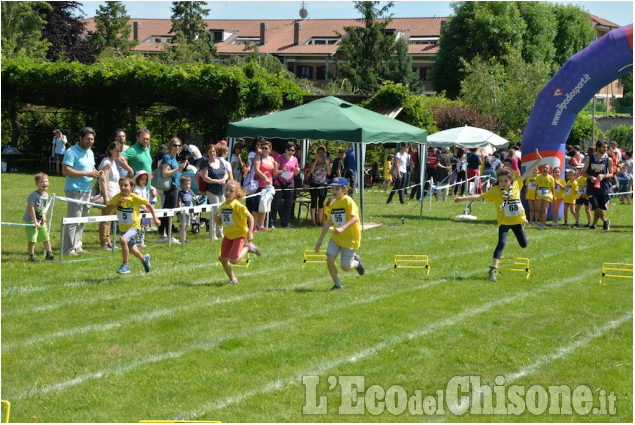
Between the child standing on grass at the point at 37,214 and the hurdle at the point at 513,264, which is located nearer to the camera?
the hurdle at the point at 513,264

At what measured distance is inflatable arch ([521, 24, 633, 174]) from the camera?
18.2 meters

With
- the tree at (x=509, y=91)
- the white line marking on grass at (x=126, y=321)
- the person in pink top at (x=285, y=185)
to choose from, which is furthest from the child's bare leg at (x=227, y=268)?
the tree at (x=509, y=91)

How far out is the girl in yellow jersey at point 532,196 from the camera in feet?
62.6

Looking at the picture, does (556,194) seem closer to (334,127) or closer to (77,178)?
(334,127)

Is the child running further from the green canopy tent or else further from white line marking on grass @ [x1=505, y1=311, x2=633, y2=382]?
the green canopy tent

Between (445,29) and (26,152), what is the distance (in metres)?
43.5

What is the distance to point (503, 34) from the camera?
217 ft

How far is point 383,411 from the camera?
22.2ft

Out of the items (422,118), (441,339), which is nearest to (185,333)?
(441,339)

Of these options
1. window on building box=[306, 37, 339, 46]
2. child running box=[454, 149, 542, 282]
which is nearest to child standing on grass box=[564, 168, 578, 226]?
child running box=[454, 149, 542, 282]

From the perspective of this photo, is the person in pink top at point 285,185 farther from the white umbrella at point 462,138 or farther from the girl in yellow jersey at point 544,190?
the white umbrella at point 462,138

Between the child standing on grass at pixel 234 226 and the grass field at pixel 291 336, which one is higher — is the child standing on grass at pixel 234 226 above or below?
above

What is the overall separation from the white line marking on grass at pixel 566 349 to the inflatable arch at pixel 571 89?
9.62 meters

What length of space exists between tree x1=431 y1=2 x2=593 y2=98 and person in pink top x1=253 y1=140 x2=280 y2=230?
50.2 meters
